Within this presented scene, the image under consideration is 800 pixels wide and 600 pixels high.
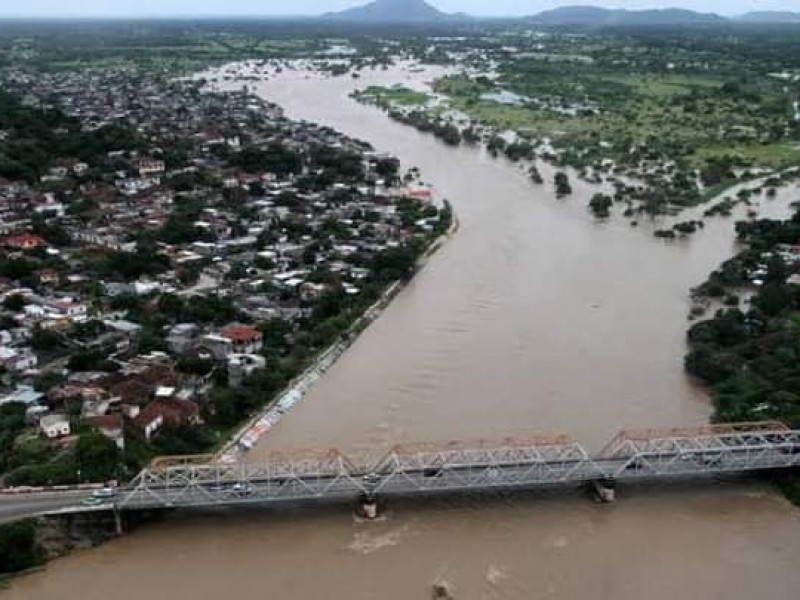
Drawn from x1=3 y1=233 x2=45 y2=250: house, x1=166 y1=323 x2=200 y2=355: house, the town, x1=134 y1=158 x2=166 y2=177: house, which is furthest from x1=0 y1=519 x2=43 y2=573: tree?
x1=134 y1=158 x2=166 y2=177: house

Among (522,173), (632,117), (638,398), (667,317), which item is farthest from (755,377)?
(632,117)

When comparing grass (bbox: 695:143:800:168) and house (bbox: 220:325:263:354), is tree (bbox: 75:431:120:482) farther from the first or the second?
grass (bbox: 695:143:800:168)

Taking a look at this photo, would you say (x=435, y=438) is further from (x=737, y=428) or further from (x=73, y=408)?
(x=73, y=408)

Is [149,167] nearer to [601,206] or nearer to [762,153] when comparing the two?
[601,206]

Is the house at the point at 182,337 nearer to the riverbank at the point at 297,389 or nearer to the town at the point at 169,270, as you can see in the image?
the town at the point at 169,270

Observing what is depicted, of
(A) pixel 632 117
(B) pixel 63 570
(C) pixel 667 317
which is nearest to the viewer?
(B) pixel 63 570

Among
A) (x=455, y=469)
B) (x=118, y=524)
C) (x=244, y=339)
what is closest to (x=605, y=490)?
(x=455, y=469)
